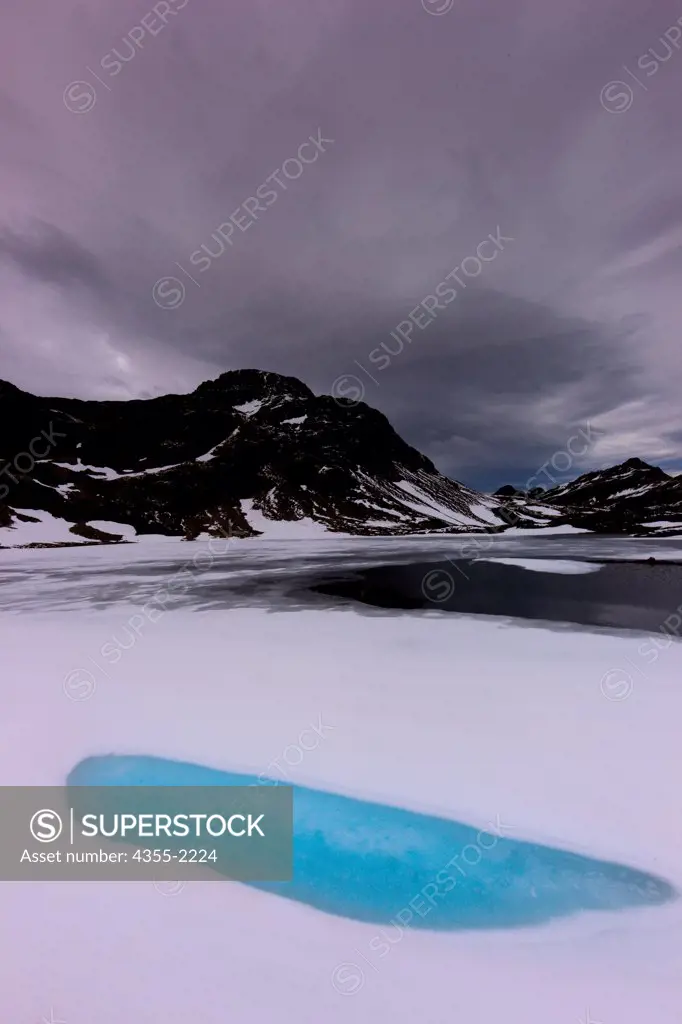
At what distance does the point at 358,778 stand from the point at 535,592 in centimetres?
1916

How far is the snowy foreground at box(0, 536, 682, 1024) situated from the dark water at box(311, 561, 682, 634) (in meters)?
3.68

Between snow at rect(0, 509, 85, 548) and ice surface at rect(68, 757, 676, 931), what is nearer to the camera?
ice surface at rect(68, 757, 676, 931)

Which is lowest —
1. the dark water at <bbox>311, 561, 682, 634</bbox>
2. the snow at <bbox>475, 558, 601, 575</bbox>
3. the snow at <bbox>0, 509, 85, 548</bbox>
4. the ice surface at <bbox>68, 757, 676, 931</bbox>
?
the ice surface at <bbox>68, 757, 676, 931</bbox>

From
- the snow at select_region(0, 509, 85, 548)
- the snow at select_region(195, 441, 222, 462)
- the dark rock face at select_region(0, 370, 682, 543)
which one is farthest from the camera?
the snow at select_region(195, 441, 222, 462)

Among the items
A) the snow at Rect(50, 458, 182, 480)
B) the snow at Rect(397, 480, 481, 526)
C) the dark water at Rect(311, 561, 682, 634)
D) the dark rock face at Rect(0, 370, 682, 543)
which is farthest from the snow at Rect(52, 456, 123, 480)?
the dark water at Rect(311, 561, 682, 634)

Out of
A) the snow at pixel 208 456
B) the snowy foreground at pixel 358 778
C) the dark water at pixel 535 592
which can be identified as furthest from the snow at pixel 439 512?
the snowy foreground at pixel 358 778

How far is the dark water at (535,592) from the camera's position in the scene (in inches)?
699

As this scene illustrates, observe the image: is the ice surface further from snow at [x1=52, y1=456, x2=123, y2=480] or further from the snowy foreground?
snow at [x1=52, y1=456, x2=123, y2=480]

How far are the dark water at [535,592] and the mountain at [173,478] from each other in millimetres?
71505

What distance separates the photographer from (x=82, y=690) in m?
10.6

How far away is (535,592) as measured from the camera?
77.2 ft

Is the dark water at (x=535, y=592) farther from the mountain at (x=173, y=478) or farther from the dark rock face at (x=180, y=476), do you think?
the dark rock face at (x=180, y=476)

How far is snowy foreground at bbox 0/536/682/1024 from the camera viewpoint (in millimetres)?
4023

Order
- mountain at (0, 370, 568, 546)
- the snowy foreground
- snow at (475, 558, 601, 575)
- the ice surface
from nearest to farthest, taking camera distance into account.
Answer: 1. the snowy foreground
2. the ice surface
3. snow at (475, 558, 601, 575)
4. mountain at (0, 370, 568, 546)
